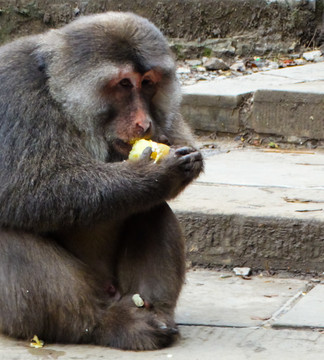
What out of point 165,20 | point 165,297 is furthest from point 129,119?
point 165,20

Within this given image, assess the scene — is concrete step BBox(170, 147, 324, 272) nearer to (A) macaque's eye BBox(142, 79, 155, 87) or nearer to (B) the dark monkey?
(B) the dark monkey

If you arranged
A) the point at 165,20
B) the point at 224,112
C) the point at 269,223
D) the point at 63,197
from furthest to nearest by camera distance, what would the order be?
1. the point at 165,20
2. the point at 224,112
3. the point at 269,223
4. the point at 63,197

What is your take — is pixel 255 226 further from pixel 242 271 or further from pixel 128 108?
pixel 128 108

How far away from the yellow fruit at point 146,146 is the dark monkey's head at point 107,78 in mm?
29

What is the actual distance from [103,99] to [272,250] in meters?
1.70

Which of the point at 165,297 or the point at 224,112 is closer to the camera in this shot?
the point at 165,297

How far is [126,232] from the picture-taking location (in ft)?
14.7

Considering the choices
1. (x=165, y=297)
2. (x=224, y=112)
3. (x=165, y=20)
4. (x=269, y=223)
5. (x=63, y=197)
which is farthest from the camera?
(x=165, y=20)

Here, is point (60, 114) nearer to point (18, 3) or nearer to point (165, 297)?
point (165, 297)

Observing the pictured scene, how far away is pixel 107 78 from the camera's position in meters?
4.14

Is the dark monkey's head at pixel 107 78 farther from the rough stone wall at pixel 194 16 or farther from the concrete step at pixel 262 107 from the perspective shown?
the rough stone wall at pixel 194 16

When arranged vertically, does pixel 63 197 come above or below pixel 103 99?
below

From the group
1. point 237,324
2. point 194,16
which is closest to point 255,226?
point 237,324

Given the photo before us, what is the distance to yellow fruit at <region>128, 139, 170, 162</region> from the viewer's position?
4.12 m
